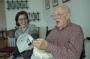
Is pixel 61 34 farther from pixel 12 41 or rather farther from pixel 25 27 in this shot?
pixel 12 41

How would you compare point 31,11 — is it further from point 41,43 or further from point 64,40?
point 41,43

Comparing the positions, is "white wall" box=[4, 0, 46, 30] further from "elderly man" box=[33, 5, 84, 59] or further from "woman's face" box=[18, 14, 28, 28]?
"elderly man" box=[33, 5, 84, 59]

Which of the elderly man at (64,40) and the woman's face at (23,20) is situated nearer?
the elderly man at (64,40)

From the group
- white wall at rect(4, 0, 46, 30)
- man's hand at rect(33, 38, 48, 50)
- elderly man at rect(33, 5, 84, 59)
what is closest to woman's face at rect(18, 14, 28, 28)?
elderly man at rect(33, 5, 84, 59)

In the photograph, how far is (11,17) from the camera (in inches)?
164

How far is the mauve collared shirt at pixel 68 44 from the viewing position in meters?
0.94

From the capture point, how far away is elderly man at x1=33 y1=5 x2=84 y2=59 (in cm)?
93

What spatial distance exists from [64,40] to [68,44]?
7 cm

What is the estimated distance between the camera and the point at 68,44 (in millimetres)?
1037

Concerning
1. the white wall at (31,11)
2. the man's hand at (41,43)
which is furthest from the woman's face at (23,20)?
the white wall at (31,11)

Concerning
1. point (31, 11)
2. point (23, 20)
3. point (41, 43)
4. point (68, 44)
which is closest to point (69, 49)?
point (68, 44)

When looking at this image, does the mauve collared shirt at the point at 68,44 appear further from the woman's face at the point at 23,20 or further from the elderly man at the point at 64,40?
the woman's face at the point at 23,20

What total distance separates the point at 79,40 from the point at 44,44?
0.29 metres


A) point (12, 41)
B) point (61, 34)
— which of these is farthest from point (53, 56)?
point (12, 41)
